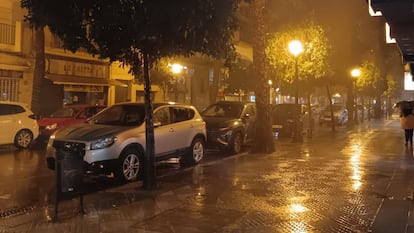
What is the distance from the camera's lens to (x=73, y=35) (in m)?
9.11

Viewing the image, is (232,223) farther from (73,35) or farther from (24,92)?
(24,92)

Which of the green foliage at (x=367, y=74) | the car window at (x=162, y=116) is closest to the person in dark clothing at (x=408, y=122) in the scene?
the car window at (x=162, y=116)

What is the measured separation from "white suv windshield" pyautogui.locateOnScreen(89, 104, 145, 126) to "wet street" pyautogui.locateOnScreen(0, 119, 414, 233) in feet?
4.42

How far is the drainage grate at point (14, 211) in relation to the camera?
24.7 feet

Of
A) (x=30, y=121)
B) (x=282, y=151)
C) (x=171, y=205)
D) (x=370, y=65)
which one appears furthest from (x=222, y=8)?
(x=370, y=65)

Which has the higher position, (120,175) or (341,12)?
(341,12)

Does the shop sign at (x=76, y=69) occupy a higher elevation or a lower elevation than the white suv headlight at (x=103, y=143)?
higher

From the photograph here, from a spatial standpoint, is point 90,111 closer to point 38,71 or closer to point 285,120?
point 38,71

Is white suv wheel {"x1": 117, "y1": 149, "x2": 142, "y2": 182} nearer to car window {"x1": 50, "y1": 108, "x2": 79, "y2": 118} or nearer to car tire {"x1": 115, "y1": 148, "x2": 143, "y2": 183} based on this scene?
car tire {"x1": 115, "y1": 148, "x2": 143, "y2": 183}

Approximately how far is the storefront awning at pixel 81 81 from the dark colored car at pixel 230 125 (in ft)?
32.5

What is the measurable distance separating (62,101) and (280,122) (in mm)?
11171

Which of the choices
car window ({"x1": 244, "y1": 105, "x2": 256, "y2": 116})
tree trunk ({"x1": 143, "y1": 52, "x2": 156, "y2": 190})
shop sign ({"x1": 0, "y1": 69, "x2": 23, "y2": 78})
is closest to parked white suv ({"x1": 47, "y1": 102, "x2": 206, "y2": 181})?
tree trunk ({"x1": 143, "y1": 52, "x2": 156, "y2": 190})

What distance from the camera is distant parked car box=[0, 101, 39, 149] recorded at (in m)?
16.8

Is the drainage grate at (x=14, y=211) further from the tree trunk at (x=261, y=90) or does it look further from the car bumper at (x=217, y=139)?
the tree trunk at (x=261, y=90)
